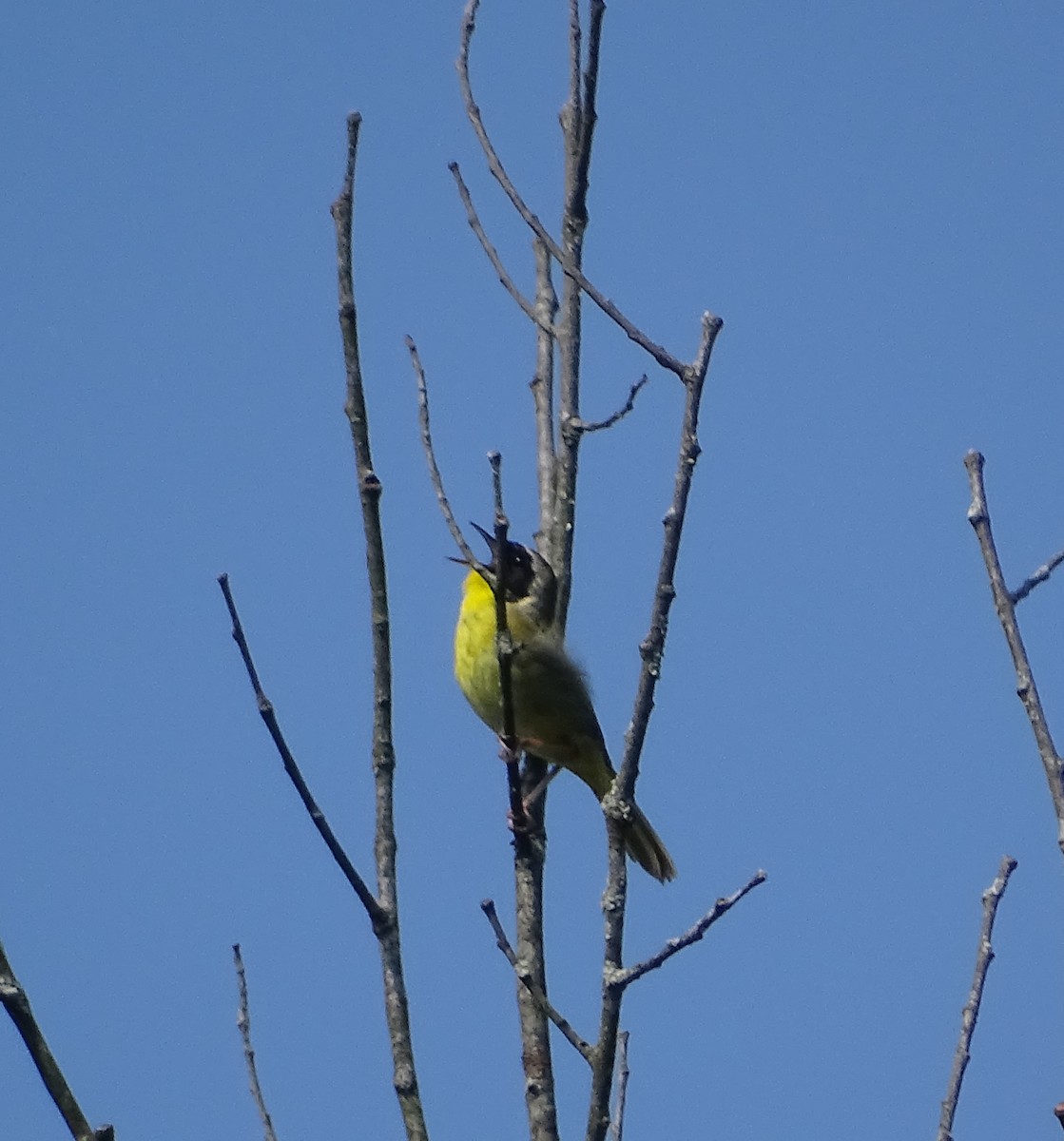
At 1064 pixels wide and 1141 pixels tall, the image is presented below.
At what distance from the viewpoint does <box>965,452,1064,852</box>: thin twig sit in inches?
94.7

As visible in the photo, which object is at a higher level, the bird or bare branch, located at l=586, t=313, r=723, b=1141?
the bird

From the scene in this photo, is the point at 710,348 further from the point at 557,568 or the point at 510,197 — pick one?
the point at 557,568

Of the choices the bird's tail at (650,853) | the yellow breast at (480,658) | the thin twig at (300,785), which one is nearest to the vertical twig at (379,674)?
the thin twig at (300,785)

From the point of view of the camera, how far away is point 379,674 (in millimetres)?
2867

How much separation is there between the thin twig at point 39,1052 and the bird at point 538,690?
393 centimetres

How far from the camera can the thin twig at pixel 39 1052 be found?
202 centimetres

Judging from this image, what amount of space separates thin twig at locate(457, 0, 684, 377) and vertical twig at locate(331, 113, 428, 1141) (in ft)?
1.49

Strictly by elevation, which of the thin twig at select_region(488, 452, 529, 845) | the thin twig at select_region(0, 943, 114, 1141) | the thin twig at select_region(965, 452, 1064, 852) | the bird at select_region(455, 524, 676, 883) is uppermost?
the bird at select_region(455, 524, 676, 883)

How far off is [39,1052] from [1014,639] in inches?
59.8

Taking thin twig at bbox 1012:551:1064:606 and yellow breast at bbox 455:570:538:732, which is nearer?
thin twig at bbox 1012:551:1064:606

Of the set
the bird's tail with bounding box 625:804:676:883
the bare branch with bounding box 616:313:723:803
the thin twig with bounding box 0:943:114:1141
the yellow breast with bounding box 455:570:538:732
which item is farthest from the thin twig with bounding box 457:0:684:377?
the bird's tail with bounding box 625:804:676:883

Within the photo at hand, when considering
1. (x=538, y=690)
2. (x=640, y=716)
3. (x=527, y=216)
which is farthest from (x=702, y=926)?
(x=538, y=690)

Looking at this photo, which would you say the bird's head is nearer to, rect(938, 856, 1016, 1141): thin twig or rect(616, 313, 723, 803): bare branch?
rect(616, 313, 723, 803): bare branch

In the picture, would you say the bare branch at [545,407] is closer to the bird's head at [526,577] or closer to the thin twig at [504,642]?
the bird's head at [526,577]
